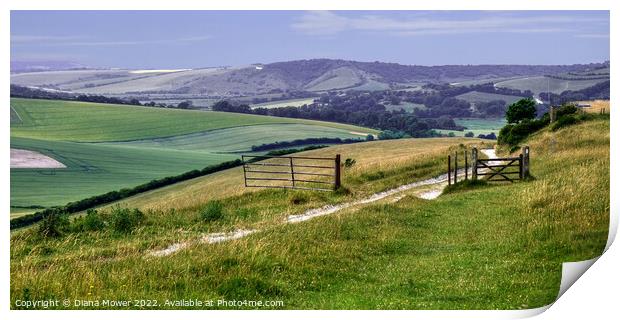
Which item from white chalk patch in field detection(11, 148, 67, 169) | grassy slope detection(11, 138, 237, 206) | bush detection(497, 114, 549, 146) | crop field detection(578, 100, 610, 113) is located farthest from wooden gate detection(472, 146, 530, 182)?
white chalk patch in field detection(11, 148, 67, 169)

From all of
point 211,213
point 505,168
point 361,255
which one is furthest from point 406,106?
point 361,255

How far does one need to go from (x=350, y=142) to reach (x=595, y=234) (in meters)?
28.5

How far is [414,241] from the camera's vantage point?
67.6 ft

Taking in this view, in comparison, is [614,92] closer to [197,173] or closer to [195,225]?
[195,225]

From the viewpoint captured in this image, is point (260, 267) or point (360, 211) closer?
point (260, 267)

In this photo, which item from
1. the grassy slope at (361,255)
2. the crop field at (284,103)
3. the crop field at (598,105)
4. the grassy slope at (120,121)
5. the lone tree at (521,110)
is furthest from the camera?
the grassy slope at (120,121)

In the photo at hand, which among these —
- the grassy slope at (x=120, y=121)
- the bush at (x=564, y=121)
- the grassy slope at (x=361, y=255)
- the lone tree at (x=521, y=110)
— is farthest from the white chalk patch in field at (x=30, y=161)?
the bush at (x=564, y=121)

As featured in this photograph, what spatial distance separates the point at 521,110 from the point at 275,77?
12.7m

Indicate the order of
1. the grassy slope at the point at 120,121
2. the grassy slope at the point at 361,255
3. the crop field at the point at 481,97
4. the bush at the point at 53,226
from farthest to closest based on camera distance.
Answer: the grassy slope at the point at 120,121 → the crop field at the point at 481,97 → the bush at the point at 53,226 → the grassy slope at the point at 361,255

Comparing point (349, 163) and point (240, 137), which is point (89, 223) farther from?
point (240, 137)

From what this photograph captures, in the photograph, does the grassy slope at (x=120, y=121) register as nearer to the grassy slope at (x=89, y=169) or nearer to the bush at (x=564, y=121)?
the grassy slope at (x=89, y=169)

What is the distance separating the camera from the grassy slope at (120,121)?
43.1 m

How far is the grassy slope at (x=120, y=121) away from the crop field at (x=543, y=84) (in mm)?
8236
